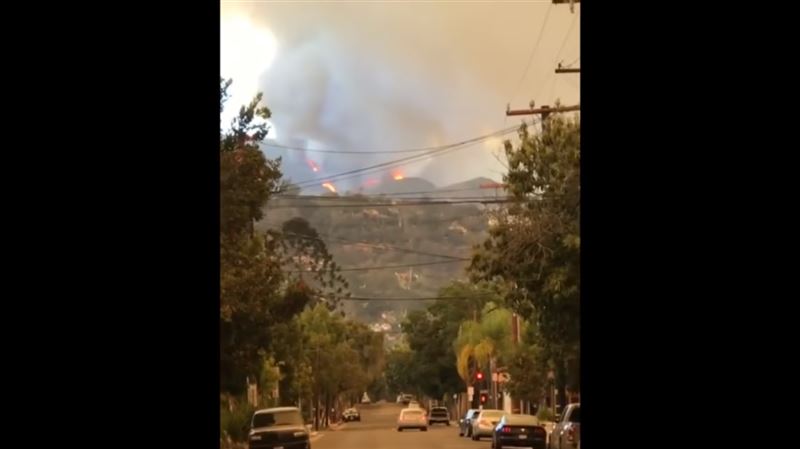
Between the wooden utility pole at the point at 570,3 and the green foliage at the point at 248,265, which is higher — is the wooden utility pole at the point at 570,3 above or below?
above

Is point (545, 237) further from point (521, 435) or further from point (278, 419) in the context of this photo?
point (278, 419)

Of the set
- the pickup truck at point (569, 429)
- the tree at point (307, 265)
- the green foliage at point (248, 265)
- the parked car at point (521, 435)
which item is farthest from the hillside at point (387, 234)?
the pickup truck at point (569, 429)

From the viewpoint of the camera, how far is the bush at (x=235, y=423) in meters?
25.6

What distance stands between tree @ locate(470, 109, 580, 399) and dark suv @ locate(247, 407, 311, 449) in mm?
6288

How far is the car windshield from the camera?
65.7 ft

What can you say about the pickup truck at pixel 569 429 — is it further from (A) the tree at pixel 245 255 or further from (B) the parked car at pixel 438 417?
(B) the parked car at pixel 438 417

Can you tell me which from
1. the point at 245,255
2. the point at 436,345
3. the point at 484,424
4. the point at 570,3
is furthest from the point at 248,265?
the point at 436,345

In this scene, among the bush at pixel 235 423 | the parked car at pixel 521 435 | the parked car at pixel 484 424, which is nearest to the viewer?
the parked car at pixel 521 435
